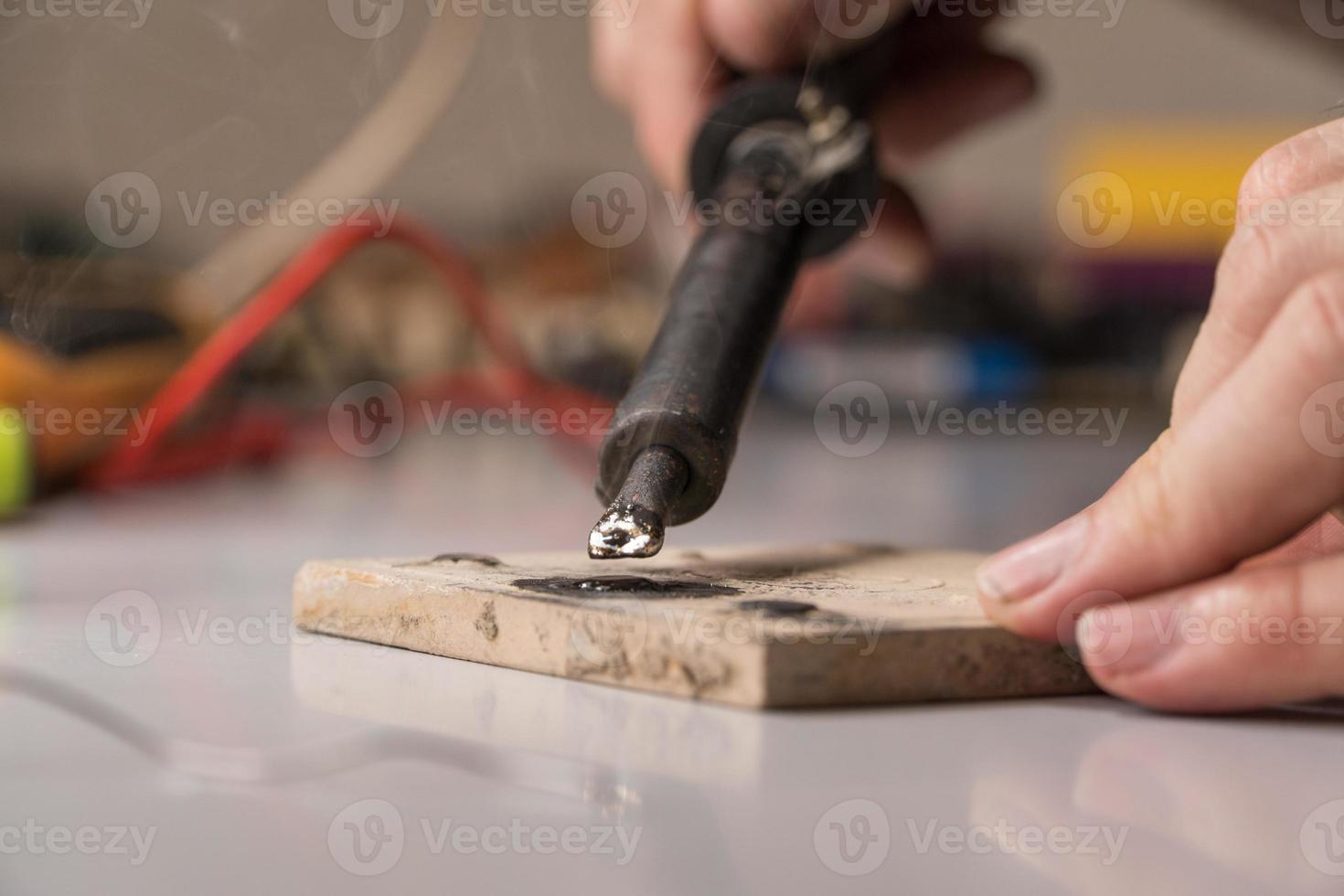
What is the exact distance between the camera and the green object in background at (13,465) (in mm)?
1074

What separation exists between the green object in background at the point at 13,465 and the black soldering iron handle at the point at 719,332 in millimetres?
650

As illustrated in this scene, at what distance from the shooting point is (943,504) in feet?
4.36

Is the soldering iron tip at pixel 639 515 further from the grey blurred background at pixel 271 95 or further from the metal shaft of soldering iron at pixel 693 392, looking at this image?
the grey blurred background at pixel 271 95

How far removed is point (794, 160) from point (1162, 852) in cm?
49

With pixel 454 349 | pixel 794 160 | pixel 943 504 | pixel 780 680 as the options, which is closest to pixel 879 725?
pixel 780 680

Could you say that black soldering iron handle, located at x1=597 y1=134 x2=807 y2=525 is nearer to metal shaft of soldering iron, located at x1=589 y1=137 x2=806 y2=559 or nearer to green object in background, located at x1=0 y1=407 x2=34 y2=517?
metal shaft of soldering iron, located at x1=589 y1=137 x2=806 y2=559

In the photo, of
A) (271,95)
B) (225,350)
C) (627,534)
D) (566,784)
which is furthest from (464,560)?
(225,350)

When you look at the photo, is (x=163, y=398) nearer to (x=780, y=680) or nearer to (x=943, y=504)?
(x=943, y=504)

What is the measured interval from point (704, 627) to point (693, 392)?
14cm

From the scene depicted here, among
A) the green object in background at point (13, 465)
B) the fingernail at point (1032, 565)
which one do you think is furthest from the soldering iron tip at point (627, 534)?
the green object in background at point (13, 465)

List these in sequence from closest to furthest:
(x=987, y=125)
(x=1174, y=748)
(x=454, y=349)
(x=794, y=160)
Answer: (x=1174, y=748)
(x=794, y=160)
(x=987, y=125)
(x=454, y=349)

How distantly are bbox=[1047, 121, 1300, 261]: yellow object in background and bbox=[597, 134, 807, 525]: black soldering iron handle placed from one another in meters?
2.88

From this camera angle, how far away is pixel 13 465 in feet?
3.55

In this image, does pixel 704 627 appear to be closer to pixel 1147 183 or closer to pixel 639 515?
pixel 639 515
